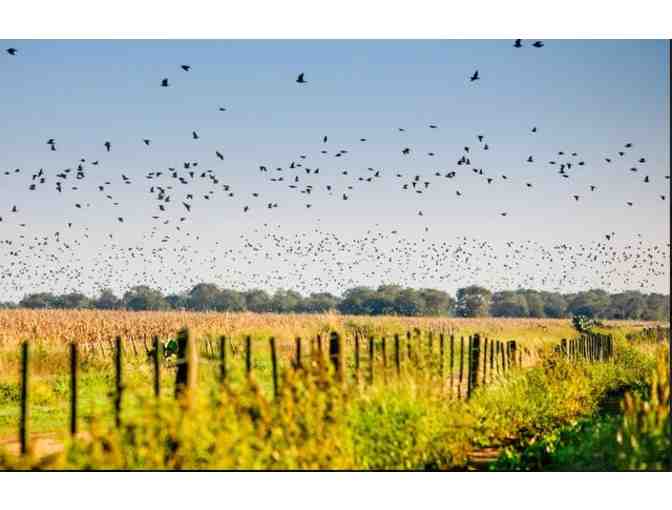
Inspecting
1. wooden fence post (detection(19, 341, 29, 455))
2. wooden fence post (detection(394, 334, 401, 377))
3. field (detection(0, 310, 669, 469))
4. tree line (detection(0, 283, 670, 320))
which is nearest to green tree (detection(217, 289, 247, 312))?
tree line (detection(0, 283, 670, 320))

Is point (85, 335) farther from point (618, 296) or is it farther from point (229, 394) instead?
point (618, 296)

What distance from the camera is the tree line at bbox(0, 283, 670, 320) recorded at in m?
95.4

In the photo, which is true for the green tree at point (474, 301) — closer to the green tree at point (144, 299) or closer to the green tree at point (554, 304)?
the green tree at point (554, 304)

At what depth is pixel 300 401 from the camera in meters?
7.62

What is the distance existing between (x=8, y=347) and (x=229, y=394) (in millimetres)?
18072

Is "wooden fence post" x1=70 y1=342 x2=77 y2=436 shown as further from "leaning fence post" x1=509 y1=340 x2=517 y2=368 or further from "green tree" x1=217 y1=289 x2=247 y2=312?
"green tree" x1=217 y1=289 x2=247 y2=312

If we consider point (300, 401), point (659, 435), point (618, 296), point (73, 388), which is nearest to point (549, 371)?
point (659, 435)

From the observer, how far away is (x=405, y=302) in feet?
349

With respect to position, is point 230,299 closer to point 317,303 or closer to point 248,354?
point 317,303

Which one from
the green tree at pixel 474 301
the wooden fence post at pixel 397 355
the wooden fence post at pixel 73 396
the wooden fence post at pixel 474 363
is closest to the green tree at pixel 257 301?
the green tree at pixel 474 301

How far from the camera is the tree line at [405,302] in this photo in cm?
9544

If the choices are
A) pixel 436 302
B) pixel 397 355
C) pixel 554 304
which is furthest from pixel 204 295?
pixel 397 355

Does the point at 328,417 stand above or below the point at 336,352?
below

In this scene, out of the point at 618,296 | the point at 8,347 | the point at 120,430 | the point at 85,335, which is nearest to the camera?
Answer: the point at 120,430
